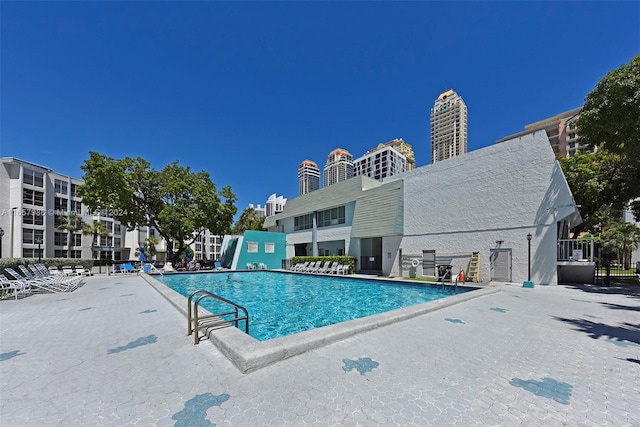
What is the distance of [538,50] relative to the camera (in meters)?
12.1

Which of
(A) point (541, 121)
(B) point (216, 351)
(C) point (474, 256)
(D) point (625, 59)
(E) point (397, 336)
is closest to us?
(B) point (216, 351)

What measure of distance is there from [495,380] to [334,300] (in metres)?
7.70

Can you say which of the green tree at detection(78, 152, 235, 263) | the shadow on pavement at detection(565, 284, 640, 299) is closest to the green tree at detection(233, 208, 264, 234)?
the green tree at detection(78, 152, 235, 263)

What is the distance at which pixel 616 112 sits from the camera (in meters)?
10.7

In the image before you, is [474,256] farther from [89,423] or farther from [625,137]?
[89,423]

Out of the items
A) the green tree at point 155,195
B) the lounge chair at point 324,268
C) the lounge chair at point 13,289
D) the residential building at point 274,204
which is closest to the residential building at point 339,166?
the residential building at point 274,204

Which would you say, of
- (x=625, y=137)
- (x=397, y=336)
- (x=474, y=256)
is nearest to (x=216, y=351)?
(x=397, y=336)

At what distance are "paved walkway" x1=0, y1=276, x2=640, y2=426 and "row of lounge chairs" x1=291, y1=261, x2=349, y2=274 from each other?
14.0m

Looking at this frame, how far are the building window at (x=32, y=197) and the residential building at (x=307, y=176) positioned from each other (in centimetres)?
7204

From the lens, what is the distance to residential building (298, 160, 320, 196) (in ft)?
333

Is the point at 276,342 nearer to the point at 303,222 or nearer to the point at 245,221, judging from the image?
the point at 303,222

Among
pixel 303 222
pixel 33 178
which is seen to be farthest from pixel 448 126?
pixel 33 178

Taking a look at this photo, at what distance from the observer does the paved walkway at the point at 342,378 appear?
240 cm

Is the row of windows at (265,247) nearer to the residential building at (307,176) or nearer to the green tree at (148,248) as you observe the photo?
the green tree at (148,248)
